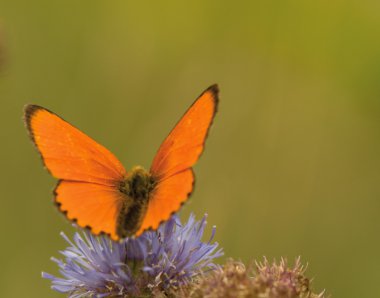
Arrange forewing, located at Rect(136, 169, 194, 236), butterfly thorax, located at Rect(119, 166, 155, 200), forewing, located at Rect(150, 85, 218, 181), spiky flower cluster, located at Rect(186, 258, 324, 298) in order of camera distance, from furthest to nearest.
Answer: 1. butterfly thorax, located at Rect(119, 166, 155, 200)
2. forewing, located at Rect(150, 85, 218, 181)
3. spiky flower cluster, located at Rect(186, 258, 324, 298)
4. forewing, located at Rect(136, 169, 194, 236)

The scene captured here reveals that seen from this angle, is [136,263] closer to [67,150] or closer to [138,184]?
[138,184]

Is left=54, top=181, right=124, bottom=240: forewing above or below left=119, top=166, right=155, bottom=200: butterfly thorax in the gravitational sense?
below

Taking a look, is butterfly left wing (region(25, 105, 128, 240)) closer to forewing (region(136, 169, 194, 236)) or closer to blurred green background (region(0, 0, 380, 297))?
forewing (region(136, 169, 194, 236))

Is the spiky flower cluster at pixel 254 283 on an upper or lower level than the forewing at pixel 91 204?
lower

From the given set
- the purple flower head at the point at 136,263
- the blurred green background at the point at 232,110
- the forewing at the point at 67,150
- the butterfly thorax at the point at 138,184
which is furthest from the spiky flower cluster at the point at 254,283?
the blurred green background at the point at 232,110

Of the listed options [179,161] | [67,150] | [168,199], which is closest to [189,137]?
[179,161]

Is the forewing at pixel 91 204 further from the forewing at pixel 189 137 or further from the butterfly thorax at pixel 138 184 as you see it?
the forewing at pixel 189 137

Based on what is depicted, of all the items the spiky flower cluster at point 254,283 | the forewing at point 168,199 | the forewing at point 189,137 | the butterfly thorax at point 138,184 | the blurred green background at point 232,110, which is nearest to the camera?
the forewing at point 168,199

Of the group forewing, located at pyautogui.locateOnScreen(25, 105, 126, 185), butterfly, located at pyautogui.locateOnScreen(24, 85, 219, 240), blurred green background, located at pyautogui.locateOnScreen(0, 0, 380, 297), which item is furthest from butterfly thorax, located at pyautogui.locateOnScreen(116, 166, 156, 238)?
blurred green background, located at pyautogui.locateOnScreen(0, 0, 380, 297)
